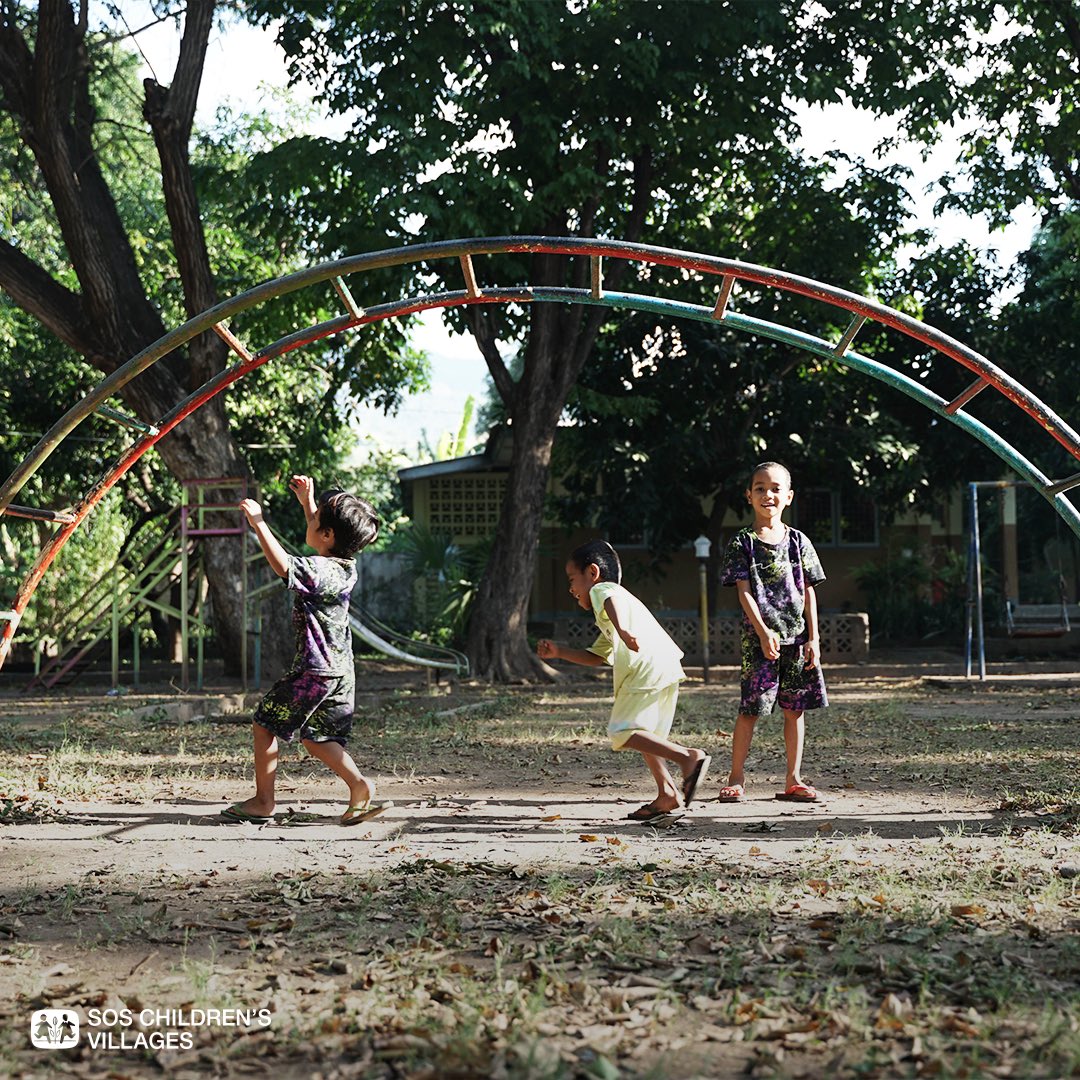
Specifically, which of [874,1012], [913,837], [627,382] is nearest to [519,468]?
[627,382]

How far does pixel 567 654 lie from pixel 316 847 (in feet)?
4.96

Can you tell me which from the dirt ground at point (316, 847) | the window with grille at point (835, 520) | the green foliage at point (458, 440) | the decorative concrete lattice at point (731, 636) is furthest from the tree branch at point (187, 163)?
the green foliage at point (458, 440)

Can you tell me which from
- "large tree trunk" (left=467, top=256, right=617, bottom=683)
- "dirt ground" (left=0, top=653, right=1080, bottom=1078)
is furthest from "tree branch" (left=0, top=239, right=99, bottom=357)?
"dirt ground" (left=0, top=653, right=1080, bottom=1078)

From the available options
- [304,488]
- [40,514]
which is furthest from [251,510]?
[40,514]

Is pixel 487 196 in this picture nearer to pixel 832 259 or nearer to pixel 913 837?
pixel 832 259

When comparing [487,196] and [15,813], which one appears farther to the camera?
[487,196]

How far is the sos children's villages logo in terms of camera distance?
130 inches

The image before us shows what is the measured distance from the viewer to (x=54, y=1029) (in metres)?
3.38

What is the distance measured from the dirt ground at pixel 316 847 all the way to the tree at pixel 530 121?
6.62 metres

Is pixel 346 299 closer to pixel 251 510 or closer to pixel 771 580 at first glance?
pixel 251 510

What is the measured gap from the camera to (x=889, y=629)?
2350cm

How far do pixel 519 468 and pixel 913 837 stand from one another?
11657 mm

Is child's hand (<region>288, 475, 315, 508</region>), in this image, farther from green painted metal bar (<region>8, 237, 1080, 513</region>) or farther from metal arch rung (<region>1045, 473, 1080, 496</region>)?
metal arch rung (<region>1045, 473, 1080, 496</region>)

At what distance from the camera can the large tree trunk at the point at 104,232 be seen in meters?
15.8
